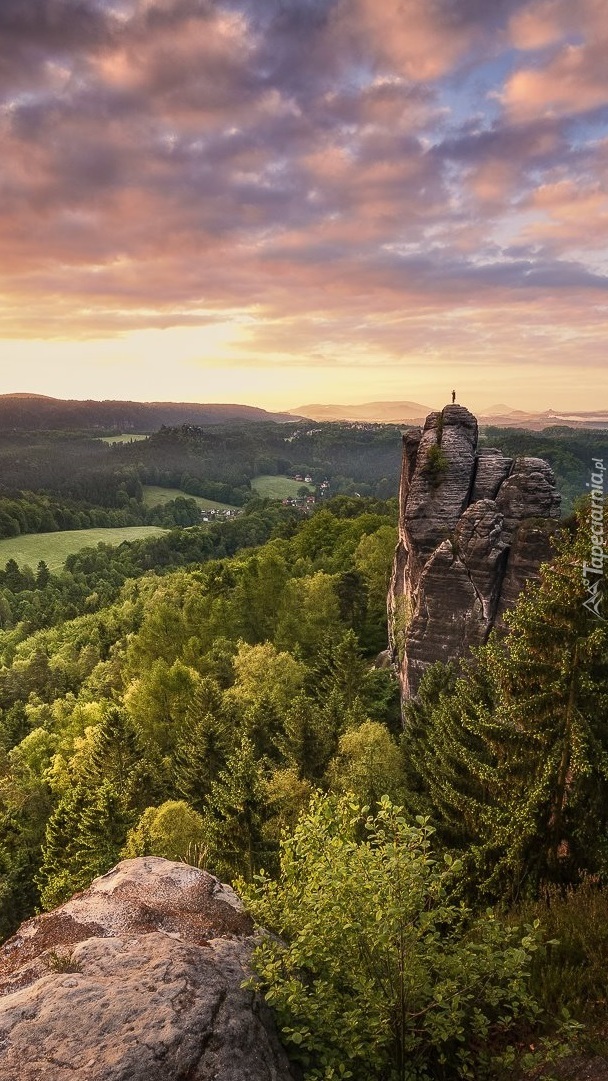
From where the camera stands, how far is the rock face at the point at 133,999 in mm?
9289

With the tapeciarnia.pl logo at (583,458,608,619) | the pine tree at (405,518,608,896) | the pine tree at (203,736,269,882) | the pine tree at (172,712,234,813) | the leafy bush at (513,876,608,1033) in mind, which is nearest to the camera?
the leafy bush at (513,876,608,1033)

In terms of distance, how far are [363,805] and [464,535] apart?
24.6 m

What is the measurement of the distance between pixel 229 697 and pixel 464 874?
33.3 m

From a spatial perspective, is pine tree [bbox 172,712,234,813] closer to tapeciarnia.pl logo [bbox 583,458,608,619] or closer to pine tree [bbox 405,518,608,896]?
pine tree [bbox 405,518,608,896]

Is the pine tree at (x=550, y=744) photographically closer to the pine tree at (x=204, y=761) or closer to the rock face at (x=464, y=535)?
A: the rock face at (x=464, y=535)

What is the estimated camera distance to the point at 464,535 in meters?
40.2

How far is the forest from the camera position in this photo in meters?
10.2

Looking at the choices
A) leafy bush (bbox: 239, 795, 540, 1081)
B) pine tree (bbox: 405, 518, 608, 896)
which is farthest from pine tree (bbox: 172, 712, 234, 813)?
leafy bush (bbox: 239, 795, 540, 1081)

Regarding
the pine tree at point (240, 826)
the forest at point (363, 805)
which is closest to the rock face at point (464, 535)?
the forest at point (363, 805)

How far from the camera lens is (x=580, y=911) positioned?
14641 mm

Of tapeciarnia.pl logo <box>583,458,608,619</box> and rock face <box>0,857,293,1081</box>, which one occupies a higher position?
tapeciarnia.pl logo <box>583,458,608,619</box>

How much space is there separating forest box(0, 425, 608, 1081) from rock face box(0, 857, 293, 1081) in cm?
98

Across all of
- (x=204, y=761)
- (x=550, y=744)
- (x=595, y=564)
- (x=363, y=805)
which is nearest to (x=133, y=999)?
(x=363, y=805)

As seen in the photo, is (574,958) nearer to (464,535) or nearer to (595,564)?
(595,564)
